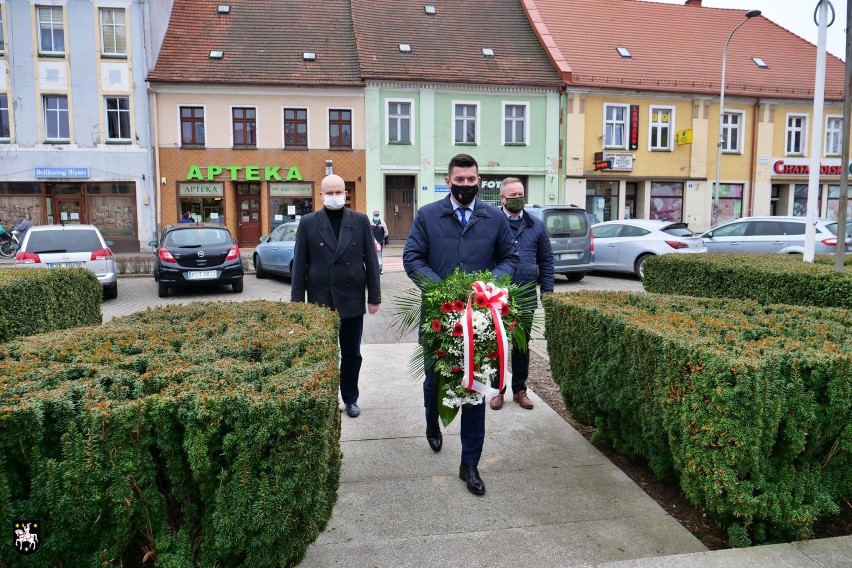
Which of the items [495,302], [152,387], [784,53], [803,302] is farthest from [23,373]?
[784,53]

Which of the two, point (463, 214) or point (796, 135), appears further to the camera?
point (796, 135)

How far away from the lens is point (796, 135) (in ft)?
104

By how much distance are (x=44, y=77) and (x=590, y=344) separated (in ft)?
94.8

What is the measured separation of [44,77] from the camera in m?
26.2

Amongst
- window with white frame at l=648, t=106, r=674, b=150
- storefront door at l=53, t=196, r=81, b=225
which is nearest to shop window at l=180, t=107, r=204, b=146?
storefront door at l=53, t=196, r=81, b=225

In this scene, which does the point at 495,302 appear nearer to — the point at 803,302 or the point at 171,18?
the point at 803,302

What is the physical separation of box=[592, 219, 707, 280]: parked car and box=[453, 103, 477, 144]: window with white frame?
41.5 feet

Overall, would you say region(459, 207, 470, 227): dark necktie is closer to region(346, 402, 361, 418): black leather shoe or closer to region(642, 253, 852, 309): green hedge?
region(346, 402, 361, 418): black leather shoe

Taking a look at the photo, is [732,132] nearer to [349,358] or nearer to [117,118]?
[117,118]

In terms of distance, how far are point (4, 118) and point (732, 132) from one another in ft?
106

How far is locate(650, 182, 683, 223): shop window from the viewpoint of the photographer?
30.8 m

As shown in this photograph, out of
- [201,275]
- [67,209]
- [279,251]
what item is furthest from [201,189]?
[201,275]

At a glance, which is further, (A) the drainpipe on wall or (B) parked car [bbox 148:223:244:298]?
A: (A) the drainpipe on wall

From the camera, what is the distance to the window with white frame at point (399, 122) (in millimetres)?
28438
